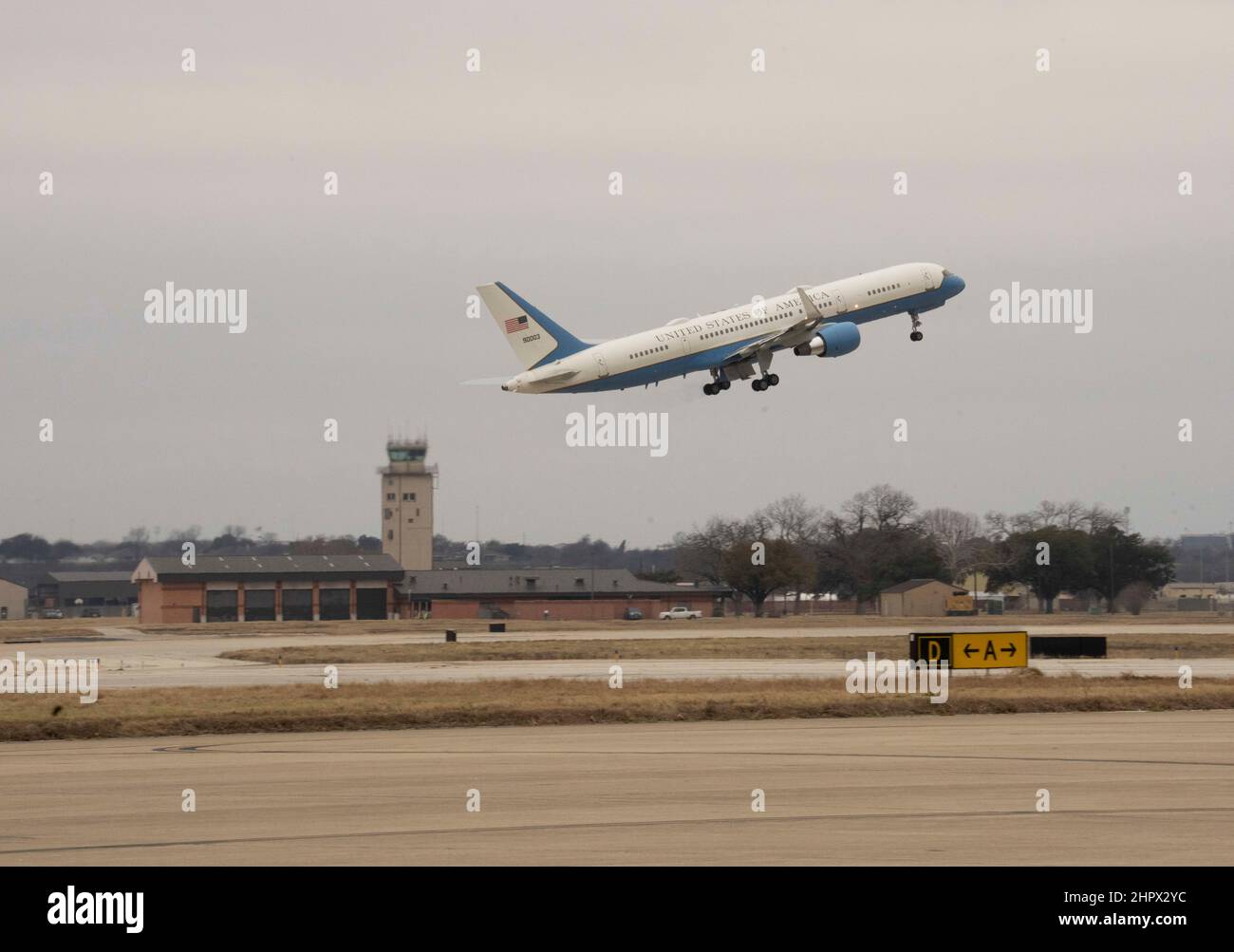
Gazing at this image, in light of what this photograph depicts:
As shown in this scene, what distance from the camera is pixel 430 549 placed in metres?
196

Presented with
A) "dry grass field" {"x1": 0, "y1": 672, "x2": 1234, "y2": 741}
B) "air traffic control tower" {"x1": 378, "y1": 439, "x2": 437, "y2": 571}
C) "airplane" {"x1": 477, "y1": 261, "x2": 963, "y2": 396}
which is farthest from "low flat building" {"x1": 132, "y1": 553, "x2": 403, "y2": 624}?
"dry grass field" {"x1": 0, "y1": 672, "x2": 1234, "y2": 741}

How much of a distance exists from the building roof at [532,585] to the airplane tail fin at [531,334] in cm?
8906

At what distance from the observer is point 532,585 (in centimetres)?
15875

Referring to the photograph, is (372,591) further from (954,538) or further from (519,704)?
(519,704)

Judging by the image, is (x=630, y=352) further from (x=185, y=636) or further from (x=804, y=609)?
(x=804, y=609)

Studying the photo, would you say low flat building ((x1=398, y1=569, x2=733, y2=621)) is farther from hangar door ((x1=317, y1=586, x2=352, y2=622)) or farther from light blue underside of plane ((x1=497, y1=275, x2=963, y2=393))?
light blue underside of plane ((x1=497, y1=275, x2=963, y2=393))

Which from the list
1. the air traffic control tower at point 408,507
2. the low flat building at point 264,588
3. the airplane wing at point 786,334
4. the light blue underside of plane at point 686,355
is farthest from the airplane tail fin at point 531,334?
the air traffic control tower at point 408,507

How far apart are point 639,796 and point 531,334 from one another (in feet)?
140

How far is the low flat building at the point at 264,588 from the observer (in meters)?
146

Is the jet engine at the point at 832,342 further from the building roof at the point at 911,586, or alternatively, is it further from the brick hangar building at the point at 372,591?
the brick hangar building at the point at 372,591

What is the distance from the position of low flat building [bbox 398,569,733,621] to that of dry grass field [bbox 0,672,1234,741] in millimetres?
101485

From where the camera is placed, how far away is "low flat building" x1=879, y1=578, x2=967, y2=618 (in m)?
142

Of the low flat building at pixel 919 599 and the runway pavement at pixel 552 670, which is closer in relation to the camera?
the runway pavement at pixel 552 670
